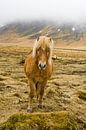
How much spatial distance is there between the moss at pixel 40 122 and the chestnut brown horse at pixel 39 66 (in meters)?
1.65

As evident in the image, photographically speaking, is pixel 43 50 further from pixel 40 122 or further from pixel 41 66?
pixel 40 122

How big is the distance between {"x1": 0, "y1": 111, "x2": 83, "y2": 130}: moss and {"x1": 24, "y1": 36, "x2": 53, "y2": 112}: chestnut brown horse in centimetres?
165

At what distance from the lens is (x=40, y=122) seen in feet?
35.8

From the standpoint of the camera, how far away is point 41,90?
45.2 feet

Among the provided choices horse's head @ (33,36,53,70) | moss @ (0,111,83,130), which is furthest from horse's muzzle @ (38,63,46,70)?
moss @ (0,111,83,130)

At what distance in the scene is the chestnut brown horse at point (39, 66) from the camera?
11.8 metres

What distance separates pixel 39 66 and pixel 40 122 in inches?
75.7

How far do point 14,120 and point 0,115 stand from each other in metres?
2.18

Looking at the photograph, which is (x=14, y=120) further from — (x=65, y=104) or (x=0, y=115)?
(x=65, y=104)

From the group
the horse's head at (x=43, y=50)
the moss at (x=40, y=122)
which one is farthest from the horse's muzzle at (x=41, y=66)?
the moss at (x=40, y=122)

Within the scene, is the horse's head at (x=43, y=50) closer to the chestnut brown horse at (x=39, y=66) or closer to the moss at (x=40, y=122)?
the chestnut brown horse at (x=39, y=66)

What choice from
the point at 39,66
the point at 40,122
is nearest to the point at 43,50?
the point at 39,66

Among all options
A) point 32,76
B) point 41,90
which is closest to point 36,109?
point 41,90

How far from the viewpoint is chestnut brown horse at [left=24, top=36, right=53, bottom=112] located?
11.8m
